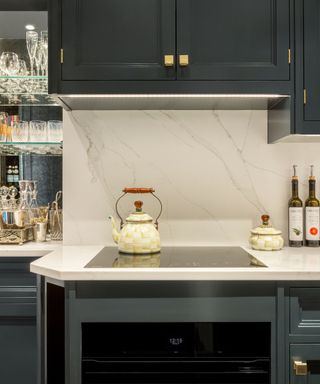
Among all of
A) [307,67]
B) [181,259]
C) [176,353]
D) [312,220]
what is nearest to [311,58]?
[307,67]

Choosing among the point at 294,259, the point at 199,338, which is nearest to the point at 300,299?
the point at 294,259

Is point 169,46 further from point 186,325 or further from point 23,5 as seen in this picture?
point 186,325

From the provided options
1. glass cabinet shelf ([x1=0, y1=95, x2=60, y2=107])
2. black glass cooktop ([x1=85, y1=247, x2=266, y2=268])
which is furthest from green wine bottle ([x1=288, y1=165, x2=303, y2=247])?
glass cabinet shelf ([x1=0, y1=95, x2=60, y2=107])

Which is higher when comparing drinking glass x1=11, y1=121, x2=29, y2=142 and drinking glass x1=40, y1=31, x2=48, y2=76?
drinking glass x1=40, y1=31, x2=48, y2=76

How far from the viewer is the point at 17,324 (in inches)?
75.2

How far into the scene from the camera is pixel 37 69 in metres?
2.31

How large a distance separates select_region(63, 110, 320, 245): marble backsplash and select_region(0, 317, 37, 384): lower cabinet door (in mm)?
477

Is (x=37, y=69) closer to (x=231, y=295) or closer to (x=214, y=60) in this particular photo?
(x=214, y=60)

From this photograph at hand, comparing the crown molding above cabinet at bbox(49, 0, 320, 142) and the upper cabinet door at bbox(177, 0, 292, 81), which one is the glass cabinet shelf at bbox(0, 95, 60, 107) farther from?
the upper cabinet door at bbox(177, 0, 292, 81)

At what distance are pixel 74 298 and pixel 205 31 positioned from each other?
1.19 meters

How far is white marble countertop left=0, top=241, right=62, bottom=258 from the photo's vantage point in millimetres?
1937

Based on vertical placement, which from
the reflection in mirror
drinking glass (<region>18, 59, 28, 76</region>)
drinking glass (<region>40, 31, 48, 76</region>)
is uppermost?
drinking glass (<region>40, 31, 48, 76</region>)

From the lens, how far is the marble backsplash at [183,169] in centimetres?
222

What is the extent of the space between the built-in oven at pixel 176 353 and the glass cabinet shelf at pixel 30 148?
3.68 ft
